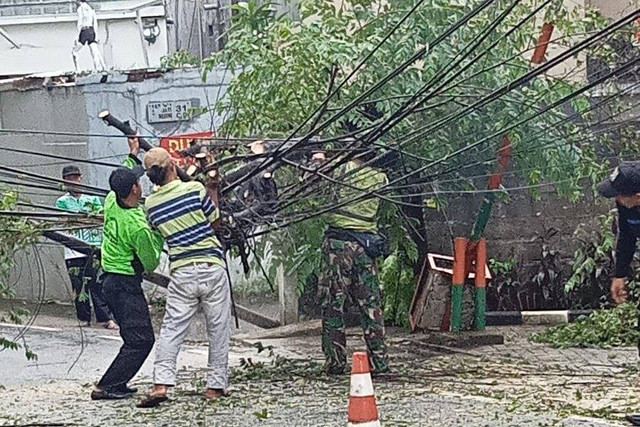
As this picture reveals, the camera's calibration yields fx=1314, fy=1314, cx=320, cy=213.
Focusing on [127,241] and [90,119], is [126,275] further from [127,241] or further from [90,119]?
[90,119]

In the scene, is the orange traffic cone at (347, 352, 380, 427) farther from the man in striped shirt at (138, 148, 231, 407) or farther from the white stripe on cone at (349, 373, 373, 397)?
the man in striped shirt at (138, 148, 231, 407)

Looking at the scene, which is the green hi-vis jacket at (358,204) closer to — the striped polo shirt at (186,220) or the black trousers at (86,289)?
the striped polo shirt at (186,220)

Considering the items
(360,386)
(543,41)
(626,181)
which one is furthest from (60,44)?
(360,386)

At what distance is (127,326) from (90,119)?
6465 millimetres

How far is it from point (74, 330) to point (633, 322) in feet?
20.2

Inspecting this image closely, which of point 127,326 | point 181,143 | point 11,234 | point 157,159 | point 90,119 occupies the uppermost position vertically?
point 90,119

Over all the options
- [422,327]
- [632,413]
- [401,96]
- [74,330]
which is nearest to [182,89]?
[74,330]

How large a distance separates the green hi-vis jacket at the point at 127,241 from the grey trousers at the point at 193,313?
354mm

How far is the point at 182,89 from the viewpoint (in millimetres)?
16406

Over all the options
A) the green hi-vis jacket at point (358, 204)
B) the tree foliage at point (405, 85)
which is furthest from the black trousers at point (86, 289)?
the green hi-vis jacket at point (358, 204)

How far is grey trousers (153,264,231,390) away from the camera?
965cm

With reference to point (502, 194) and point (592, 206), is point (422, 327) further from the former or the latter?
point (592, 206)

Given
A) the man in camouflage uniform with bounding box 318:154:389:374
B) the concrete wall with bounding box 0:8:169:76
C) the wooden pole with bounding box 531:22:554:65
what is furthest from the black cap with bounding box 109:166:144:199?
the concrete wall with bounding box 0:8:169:76

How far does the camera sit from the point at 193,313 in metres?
9.81
